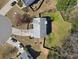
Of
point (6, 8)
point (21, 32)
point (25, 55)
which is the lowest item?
point (25, 55)

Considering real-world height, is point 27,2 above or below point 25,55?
above

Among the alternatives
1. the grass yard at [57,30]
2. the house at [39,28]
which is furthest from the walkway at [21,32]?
the grass yard at [57,30]

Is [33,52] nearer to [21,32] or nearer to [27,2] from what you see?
[21,32]

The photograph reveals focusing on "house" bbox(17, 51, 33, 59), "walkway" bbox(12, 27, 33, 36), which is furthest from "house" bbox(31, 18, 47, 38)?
"house" bbox(17, 51, 33, 59)

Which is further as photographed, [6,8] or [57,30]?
[6,8]

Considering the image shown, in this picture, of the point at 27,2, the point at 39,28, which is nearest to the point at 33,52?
the point at 39,28

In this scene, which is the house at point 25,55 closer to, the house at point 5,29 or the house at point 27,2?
the house at point 5,29

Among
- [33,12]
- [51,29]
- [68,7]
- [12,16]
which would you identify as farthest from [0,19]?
[68,7]
